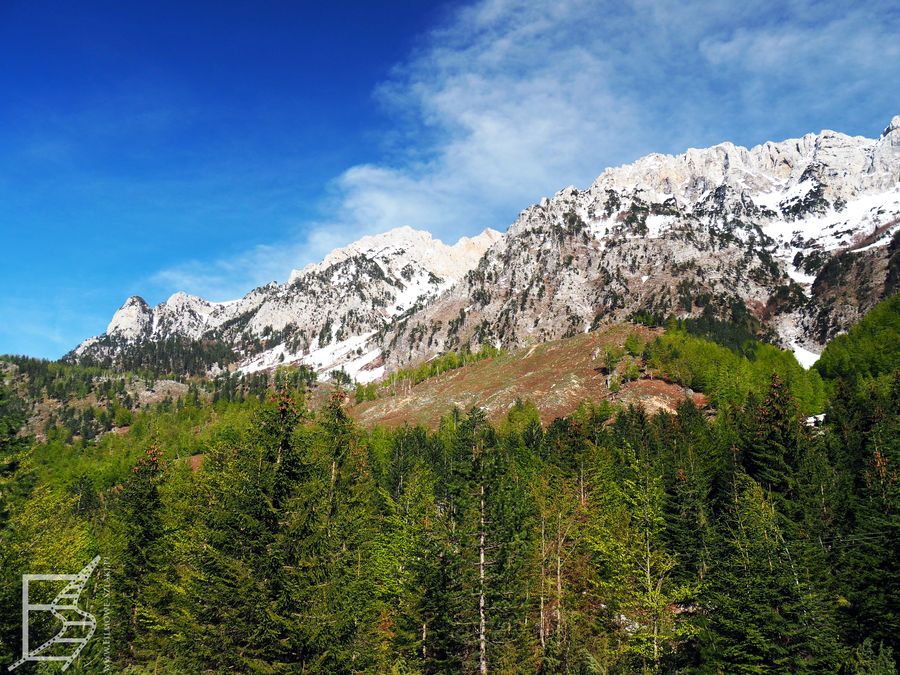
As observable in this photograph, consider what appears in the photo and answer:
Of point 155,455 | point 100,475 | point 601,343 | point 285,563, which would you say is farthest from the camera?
point 601,343

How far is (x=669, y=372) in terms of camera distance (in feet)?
431

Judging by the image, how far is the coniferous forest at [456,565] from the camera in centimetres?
2277

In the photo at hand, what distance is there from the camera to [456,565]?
28.5 m

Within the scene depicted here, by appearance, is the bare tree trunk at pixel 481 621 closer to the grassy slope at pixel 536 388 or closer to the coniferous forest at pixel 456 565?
the coniferous forest at pixel 456 565

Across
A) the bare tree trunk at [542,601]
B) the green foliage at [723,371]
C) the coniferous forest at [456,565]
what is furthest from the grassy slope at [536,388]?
the bare tree trunk at [542,601]

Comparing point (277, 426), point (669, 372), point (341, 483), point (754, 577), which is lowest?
point (754, 577)

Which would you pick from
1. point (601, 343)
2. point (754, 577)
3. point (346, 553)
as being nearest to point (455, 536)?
point (346, 553)

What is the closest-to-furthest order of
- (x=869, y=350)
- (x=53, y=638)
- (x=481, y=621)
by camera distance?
(x=53, y=638) → (x=481, y=621) → (x=869, y=350)

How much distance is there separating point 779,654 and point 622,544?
10570 millimetres

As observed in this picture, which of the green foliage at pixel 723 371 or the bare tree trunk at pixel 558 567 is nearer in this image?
the bare tree trunk at pixel 558 567

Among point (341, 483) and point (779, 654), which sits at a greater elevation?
point (341, 483)

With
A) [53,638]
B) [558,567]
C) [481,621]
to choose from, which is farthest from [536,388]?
[53,638]

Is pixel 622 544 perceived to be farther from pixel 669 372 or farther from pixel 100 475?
pixel 100 475

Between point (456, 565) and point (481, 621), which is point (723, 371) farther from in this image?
point (481, 621)
